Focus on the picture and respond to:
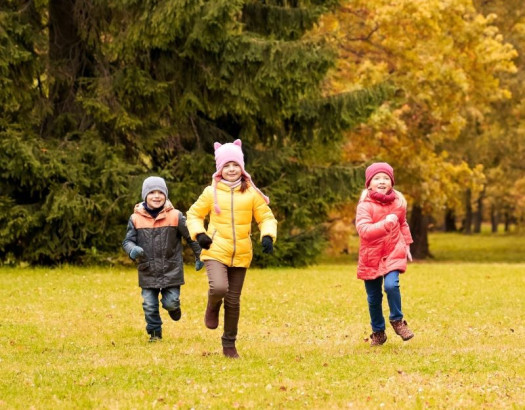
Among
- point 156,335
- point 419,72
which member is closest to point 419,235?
point 419,72

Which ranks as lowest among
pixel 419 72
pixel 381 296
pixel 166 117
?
pixel 381 296

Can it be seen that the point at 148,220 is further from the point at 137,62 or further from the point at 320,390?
the point at 137,62

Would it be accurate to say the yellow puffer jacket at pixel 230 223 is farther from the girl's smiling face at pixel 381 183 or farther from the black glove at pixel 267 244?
the girl's smiling face at pixel 381 183

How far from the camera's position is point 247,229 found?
348 inches

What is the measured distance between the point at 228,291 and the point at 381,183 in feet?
6.48

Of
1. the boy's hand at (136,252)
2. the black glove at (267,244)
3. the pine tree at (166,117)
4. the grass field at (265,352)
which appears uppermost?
the pine tree at (166,117)

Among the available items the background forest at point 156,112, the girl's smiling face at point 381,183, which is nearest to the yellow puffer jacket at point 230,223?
the girl's smiling face at point 381,183

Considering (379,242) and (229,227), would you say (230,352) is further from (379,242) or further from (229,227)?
(379,242)

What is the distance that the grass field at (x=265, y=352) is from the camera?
6.98 m

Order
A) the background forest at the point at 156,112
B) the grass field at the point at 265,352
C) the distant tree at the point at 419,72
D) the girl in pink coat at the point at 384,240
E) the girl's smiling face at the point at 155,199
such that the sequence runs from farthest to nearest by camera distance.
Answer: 1. the distant tree at the point at 419,72
2. the background forest at the point at 156,112
3. the girl's smiling face at the point at 155,199
4. the girl in pink coat at the point at 384,240
5. the grass field at the point at 265,352

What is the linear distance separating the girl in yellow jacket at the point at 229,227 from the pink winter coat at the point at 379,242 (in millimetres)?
1066

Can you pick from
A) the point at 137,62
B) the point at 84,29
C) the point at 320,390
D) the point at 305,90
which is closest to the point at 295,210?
the point at 305,90

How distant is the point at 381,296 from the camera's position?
9.50 metres

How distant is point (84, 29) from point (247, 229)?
14014 mm
